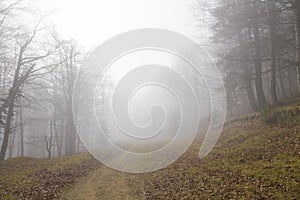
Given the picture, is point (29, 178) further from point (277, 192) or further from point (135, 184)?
point (277, 192)

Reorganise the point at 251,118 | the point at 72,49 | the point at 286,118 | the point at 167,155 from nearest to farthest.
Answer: the point at 286,118
the point at 167,155
the point at 251,118
the point at 72,49

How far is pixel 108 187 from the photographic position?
9.98 m

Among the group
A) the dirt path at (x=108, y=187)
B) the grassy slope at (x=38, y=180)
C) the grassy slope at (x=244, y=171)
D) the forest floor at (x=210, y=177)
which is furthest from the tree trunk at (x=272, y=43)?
the grassy slope at (x=38, y=180)

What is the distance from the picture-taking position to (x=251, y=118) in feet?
53.3

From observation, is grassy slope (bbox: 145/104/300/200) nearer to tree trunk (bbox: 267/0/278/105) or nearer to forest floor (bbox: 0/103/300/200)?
forest floor (bbox: 0/103/300/200)

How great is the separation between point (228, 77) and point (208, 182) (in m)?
15.1

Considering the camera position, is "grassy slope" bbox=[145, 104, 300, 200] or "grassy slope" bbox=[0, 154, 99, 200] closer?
"grassy slope" bbox=[145, 104, 300, 200]

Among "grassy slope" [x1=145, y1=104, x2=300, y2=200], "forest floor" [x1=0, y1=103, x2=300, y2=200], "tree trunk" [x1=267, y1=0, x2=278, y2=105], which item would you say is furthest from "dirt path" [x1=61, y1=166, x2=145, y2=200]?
"tree trunk" [x1=267, y1=0, x2=278, y2=105]

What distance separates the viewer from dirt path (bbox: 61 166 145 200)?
349 inches

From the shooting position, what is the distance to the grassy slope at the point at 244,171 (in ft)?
22.2

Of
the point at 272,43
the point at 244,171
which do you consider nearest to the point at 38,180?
the point at 244,171

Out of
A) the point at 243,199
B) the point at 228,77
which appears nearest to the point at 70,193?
the point at 243,199

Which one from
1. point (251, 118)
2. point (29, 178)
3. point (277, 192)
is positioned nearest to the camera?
point (277, 192)

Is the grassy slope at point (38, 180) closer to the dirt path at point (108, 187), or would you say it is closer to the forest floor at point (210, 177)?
the forest floor at point (210, 177)
